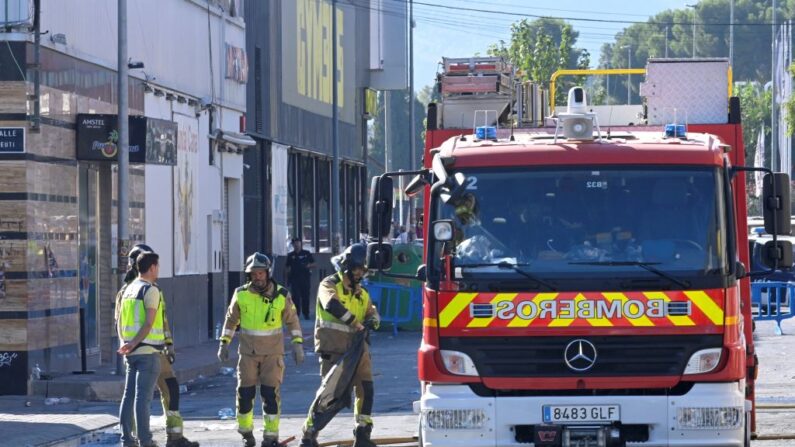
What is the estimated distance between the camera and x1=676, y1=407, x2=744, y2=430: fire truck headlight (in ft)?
34.6

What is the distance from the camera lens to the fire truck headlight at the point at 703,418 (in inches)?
415

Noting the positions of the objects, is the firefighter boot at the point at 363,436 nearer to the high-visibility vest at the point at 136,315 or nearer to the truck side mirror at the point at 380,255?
the high-visibility vest at the point at 136,315

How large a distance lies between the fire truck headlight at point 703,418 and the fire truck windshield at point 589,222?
2.93ft

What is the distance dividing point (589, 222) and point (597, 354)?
90 centimetres

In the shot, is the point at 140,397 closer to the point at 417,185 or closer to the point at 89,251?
the point at 417,185

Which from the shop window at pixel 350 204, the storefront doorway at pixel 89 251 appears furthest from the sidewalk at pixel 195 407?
the shop window at pixel 350 204

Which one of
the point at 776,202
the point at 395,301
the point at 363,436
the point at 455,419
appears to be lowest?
the point at 395,301

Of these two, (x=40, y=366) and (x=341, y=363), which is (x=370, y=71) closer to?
(x=40, y=366)

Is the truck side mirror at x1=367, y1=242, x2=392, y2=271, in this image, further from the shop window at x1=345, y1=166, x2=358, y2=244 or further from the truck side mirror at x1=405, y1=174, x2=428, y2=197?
the shop window at x1=345, y1=166, x2=358, y2=244

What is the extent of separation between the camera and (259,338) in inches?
575

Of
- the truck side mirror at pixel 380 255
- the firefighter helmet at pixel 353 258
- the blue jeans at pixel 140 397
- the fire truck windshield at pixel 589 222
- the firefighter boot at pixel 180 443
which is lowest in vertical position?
the firefighter boot at pixel 180 443

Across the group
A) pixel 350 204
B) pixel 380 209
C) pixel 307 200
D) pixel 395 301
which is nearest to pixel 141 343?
pixel 380 209

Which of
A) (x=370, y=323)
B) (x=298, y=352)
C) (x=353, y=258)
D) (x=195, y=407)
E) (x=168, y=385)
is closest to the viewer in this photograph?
(x=353, y=258)

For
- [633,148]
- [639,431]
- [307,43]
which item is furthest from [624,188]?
[307,43]
